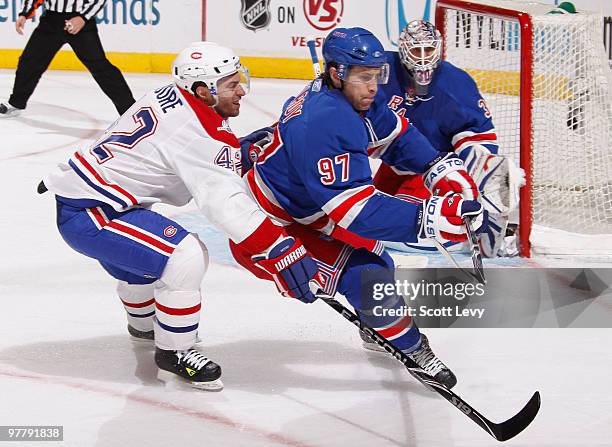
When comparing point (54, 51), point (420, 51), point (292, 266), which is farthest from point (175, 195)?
point (54, 51)

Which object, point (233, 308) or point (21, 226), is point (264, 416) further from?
point (21, 226)

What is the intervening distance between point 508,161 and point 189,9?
14.4ft

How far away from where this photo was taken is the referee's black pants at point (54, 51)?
5934mm

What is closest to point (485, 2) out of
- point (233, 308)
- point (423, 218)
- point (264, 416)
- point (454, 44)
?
point (454, 44)

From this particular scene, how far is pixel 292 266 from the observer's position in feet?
8.33

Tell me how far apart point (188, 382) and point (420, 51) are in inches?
61.4

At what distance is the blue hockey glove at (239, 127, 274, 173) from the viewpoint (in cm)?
293

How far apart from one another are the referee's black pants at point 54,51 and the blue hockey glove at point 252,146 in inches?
119

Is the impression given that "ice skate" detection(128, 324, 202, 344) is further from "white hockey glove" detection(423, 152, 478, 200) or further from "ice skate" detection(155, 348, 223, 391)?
"white hockey glove" detection(423, 152, 478, 200)

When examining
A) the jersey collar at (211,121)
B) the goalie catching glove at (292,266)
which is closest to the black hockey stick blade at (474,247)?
the goalie catching glove at (292,266)

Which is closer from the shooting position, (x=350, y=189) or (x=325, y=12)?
(x=350, y=189)

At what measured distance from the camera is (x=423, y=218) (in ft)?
8.15

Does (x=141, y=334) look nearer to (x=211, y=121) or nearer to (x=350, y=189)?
(x=211, y=121)

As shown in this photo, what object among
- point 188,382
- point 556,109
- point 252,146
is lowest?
point 188,382
